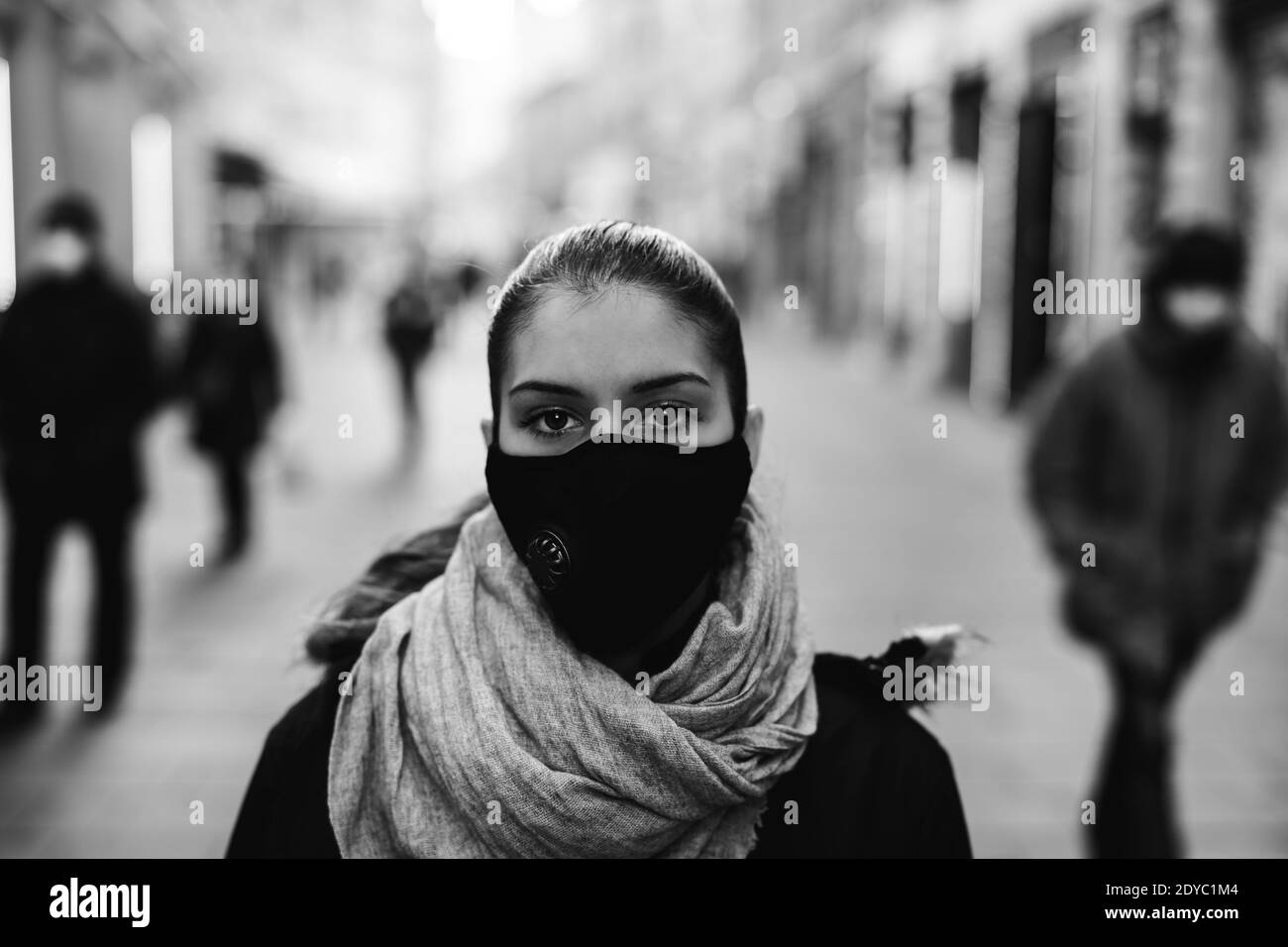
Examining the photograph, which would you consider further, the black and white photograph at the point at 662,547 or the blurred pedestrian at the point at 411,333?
the blurred pedestrian at the point at 411,333

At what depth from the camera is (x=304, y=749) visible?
154 centimetres

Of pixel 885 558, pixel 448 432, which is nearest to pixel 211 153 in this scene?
pixel 448 432

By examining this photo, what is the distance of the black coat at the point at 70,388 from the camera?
17.1 ft

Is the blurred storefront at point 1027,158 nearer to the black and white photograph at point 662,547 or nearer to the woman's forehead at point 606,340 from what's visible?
the black and white photograph at point 662,547

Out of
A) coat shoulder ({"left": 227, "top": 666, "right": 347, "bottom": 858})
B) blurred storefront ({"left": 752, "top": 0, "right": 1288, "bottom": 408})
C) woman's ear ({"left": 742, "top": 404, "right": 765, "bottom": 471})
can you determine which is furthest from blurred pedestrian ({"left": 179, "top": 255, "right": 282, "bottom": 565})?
Result: woman's ear ({"left": 742, "top": 404, "right": 765, "bottom": 471})

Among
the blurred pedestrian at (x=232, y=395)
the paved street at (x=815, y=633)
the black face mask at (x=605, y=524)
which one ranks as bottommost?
the paved street at (x=815, y=633)

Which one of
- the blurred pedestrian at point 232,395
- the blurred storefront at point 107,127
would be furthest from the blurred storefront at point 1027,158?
the blurred storefront at point 107,127

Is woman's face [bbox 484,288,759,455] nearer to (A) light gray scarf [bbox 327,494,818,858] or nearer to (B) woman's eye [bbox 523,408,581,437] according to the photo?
(B) woman's eye [bbox 523,408,581,437]

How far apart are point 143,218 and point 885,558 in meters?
12.1

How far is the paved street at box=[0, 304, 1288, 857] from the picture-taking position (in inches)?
166

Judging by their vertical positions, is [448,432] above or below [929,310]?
below

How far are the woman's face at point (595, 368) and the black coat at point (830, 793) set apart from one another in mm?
377
